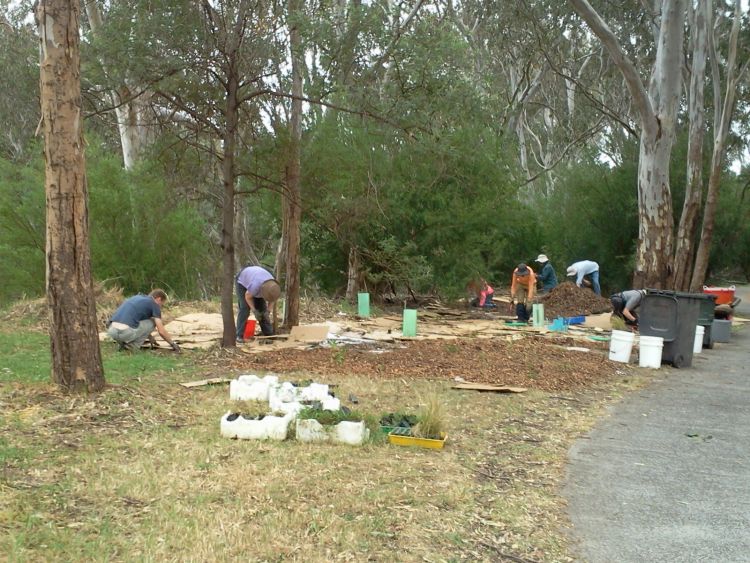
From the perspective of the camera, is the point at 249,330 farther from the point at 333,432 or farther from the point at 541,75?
the point at 541,75

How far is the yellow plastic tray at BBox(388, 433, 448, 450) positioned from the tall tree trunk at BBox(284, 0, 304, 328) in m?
6.34

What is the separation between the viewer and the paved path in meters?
4.31

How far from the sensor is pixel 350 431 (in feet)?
19.0

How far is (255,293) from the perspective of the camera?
11828mm

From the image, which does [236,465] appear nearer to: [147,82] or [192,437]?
[192,437]

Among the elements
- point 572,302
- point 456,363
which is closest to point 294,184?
point 456,363

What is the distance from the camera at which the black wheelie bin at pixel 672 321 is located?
11.8 metres

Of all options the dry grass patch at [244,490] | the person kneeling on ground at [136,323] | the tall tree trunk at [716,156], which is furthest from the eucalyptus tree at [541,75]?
the dry grass patch at [244,490]

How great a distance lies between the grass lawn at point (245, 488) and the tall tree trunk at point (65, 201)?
0.42 meters

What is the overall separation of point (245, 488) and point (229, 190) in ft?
22.4

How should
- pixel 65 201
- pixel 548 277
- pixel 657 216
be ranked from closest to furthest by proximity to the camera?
Answer: pixel 65 201 < pixel 657 216 < pixel 548 277

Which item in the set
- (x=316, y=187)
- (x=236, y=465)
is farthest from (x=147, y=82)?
(x=236, y=465)

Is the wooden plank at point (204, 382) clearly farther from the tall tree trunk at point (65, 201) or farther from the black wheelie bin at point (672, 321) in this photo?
the black wheelie bin at point (672, 321)

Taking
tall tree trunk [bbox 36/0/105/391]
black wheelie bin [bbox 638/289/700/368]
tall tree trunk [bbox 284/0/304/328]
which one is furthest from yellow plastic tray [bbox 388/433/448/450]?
black wheelie bin [bbox 638/289/700/368]
